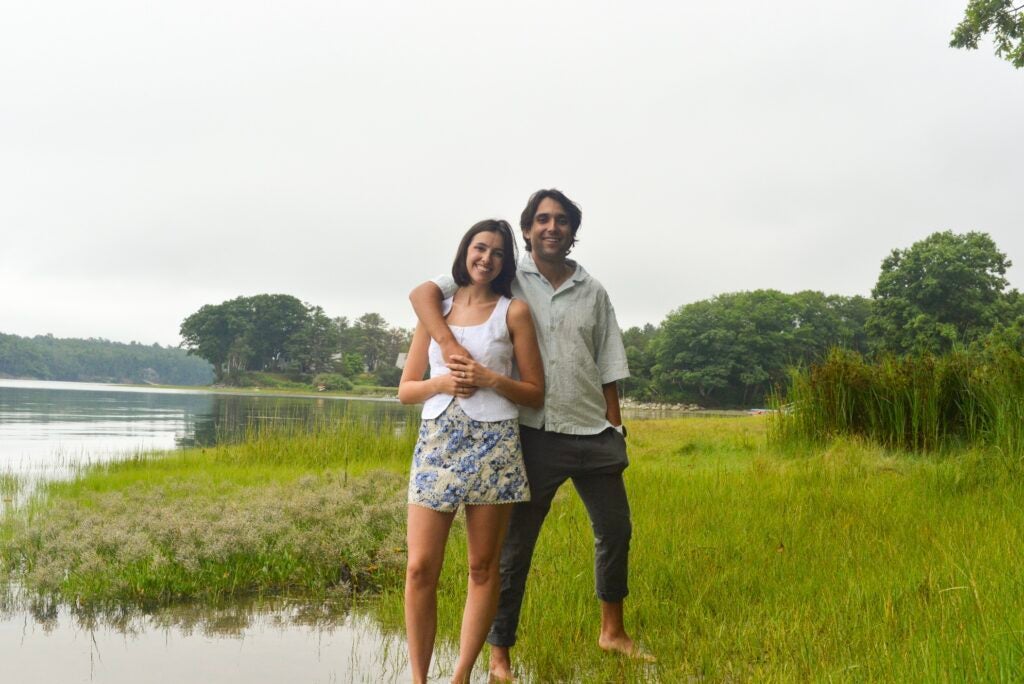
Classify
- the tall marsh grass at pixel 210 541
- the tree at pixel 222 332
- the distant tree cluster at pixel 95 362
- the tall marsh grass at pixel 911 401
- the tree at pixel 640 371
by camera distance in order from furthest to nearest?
the distant tree cluster at pixel 95 362 < the tree at pixel 222 332 < the tree at pixel 640 371 < the tall marsh grass at pixel 911 401 < the tall marsh grass at pixel 210 541

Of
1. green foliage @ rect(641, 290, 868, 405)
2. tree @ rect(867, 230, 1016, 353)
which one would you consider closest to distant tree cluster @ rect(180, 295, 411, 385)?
green foliage @ rect(641, 290, 868, 405)

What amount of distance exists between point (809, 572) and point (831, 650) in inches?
46.0

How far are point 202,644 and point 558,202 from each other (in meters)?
2.68

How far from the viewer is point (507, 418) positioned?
255cm

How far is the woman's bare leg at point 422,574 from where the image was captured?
2477 millimetres

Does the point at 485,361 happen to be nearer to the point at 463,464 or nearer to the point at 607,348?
the point at 463,464

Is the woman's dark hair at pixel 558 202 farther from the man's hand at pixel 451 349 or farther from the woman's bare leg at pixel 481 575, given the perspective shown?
the woman's bare leg at pixel 481 575

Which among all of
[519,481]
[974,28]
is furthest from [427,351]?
[974,28]

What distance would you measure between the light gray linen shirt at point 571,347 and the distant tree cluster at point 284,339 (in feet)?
279

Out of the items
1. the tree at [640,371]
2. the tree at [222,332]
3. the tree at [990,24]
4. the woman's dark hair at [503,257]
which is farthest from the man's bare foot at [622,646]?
the tree at [222,332]

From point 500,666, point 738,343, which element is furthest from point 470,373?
point 738,343

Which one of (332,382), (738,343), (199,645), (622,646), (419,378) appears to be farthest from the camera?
(332,382)

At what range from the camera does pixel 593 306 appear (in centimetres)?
294

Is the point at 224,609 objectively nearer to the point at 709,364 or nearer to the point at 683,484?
the point at 683,484
